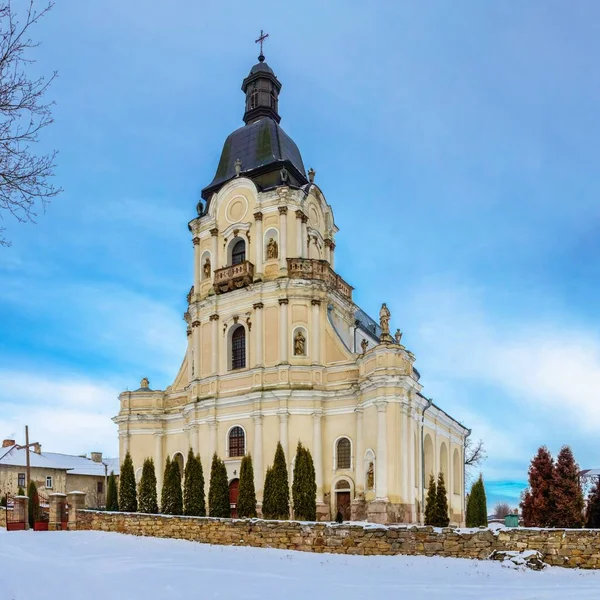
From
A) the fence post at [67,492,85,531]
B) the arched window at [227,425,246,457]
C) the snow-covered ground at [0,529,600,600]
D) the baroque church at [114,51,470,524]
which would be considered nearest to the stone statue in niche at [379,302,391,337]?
the baroque church at [114,51,470,524]

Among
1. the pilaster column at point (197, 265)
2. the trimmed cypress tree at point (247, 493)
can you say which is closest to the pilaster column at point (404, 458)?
the trimmed cypress tree at point (247, 493)

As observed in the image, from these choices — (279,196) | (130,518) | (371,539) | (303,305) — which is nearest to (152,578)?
(371,539)

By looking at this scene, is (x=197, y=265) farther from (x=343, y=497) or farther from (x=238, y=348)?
(x=343, y=497)

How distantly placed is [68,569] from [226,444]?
59.9 ft

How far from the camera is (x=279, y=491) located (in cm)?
3077

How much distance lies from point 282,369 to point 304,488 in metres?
6.68

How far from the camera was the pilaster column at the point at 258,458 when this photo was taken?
34.3 metres

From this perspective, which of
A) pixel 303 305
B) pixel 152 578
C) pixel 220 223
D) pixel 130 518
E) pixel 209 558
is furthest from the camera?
pixel 220 223

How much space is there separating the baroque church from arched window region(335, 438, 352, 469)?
0.07m

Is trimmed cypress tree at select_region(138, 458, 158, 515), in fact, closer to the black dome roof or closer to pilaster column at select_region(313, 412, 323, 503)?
pilaster column at select_region(313, 412, 323, 503)

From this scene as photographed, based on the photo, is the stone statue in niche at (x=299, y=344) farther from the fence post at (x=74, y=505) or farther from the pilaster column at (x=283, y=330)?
the fence post at (x=74, y=505)

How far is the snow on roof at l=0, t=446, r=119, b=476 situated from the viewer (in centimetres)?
5825

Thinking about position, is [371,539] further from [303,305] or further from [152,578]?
[303,305]

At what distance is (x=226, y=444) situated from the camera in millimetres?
36531
